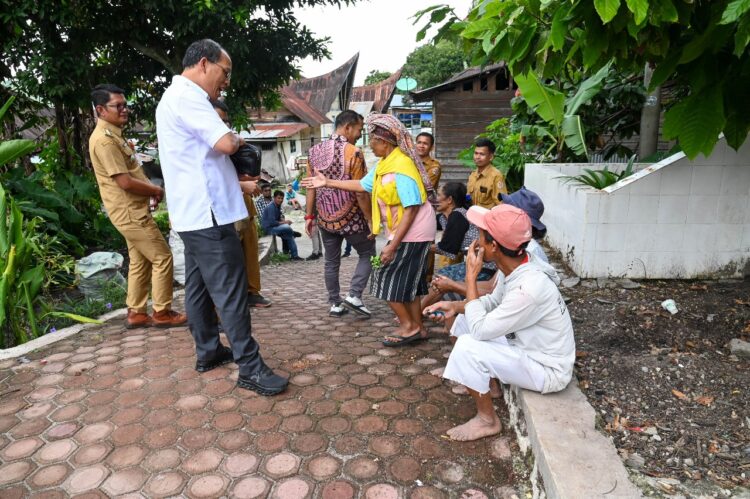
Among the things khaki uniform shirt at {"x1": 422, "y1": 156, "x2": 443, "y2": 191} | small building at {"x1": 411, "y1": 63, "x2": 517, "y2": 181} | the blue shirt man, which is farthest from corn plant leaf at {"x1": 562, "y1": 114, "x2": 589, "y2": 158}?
small building at {"x1": 411, "y1": 63, "x2": 517, "y2": 181}

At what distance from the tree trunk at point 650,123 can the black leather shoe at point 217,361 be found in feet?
17.5

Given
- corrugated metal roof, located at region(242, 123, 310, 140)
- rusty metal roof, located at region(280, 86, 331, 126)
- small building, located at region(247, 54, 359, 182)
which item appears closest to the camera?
corrugated metal roof, located at region(242, 123, 310, 140)

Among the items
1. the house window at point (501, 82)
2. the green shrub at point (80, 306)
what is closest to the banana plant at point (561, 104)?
the green shrub at point (80, 306)

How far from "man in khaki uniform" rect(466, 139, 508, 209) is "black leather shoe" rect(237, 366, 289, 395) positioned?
295cm

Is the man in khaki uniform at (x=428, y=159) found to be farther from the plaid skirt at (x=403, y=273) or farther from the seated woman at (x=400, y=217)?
the plaid skirt at (x=403, y=273)

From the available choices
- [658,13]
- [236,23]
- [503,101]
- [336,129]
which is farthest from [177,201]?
[503,101]

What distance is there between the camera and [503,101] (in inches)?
562

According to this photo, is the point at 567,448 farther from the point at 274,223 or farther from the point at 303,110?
the point at 303,110

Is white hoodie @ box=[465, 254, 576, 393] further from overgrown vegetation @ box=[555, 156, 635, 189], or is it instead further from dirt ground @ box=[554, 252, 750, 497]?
overgrown vegetation @ box=[555, 156, 635, 189]

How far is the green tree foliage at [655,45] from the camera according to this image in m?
2.12

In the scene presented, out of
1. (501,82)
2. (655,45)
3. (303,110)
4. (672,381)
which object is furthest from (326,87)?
(672,381)

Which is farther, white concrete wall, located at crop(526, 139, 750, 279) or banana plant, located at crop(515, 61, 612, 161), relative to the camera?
banana plant, located at crop(515, 61, 612, 161)

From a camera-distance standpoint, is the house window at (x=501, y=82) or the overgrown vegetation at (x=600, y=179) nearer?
the overgrown vegetation at (x=600, y=179)

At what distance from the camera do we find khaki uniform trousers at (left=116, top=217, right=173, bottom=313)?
12.3 ft
